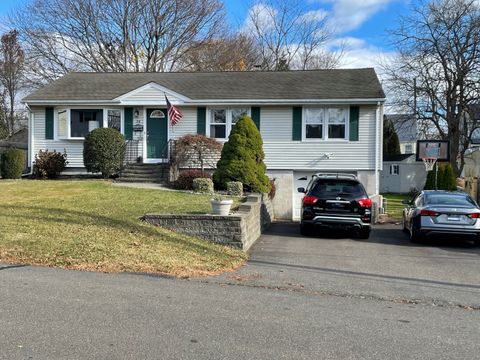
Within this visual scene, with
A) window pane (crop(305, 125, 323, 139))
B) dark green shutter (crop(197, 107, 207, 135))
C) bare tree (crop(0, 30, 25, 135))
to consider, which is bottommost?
window pane (crop(305, 125, 323, 139))

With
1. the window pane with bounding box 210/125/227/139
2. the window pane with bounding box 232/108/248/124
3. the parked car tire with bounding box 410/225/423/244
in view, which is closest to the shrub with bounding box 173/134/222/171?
the window pane with bounding box 210/125/227/139

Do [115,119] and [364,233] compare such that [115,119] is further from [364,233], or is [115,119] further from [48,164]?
[364,233]

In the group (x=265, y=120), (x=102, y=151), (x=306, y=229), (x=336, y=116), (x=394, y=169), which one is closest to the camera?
(x=306, y=229)

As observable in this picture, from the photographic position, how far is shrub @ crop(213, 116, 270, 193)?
18.0m

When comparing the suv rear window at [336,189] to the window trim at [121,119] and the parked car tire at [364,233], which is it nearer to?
the parked car tire at [364,233]

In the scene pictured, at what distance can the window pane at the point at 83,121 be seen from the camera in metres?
22.7

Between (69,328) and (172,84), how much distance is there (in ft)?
64.7

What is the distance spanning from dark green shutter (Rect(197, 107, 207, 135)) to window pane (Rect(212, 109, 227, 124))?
404 millimetres

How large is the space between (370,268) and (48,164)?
15887mm

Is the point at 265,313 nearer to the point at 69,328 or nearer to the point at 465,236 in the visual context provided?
the point at 69,328

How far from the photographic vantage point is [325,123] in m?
21.9

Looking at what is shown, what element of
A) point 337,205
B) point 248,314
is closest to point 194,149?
point 337,205

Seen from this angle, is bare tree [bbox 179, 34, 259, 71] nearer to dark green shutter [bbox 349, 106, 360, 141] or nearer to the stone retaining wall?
dark green shutter [bbox 349, 106, 360, 141]

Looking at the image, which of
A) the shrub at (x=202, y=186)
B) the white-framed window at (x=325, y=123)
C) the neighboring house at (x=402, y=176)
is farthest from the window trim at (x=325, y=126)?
the neighboring house at (x=402, y=176)
